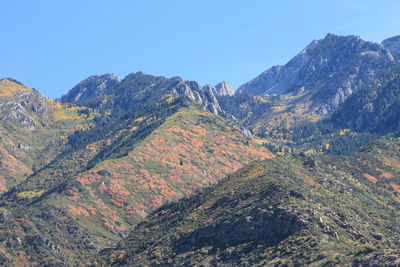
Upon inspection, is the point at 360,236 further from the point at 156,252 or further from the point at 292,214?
the point at 156,252

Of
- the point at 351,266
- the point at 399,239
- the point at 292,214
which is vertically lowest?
the point at 399,239

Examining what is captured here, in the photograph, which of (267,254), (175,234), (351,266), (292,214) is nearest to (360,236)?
(292,214)

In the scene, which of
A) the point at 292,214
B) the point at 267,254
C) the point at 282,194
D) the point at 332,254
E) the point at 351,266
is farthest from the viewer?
the point at 282,194

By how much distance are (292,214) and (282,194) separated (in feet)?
69.8

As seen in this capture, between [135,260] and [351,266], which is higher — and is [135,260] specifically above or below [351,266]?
above

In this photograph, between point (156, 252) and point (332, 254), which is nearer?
point (332, 254)

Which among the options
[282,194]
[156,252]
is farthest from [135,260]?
[282,194]

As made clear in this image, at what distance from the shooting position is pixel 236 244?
171 meters

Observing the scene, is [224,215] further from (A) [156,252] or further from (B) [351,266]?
(B) [351,266]

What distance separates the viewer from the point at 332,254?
466 feet

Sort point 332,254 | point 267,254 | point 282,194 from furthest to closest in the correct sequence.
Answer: point 282,194, point 267,254, point 332,254

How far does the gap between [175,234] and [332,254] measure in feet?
220

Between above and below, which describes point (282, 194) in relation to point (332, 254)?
above

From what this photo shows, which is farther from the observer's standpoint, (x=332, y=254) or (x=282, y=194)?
(x=282, y=194)
